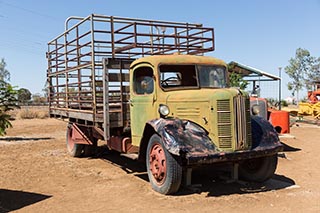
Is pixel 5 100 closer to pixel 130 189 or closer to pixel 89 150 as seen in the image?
pixel 130 189

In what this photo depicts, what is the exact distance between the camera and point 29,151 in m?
11.0

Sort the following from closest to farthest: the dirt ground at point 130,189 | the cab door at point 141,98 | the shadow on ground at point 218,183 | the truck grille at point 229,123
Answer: the dirt ground at point 130,189 → the truck grille at point 229,123 → the shadow on ground at point 218,183 → the cab door at point 141,98

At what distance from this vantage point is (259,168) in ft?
20.9

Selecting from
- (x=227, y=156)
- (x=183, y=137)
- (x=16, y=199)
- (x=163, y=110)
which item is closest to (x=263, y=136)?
(x=227, y=156)

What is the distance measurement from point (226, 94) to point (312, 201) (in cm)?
206

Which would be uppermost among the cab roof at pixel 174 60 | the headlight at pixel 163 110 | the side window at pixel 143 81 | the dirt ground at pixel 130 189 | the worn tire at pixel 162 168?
the cab roof at pixel 174 60

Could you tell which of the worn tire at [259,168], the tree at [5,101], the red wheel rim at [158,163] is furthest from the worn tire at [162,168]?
the tree at [5,101]

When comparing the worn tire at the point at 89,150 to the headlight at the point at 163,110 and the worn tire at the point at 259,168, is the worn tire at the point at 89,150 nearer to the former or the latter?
the headlight at the point at 163,110

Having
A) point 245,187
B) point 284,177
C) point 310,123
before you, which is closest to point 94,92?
point 245,187

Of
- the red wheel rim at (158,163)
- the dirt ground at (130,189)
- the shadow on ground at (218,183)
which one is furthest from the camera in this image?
the shadow on ground at (218,183)

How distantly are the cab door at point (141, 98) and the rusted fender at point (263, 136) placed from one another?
1.79 m

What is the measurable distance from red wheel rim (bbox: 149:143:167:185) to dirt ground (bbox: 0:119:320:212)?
0.28 m

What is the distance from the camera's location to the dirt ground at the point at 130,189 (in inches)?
201

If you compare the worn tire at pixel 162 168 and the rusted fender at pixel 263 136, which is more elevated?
the rusted fender at pixel 263 136
